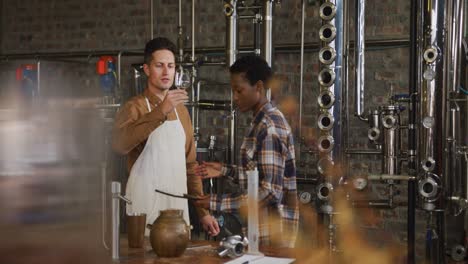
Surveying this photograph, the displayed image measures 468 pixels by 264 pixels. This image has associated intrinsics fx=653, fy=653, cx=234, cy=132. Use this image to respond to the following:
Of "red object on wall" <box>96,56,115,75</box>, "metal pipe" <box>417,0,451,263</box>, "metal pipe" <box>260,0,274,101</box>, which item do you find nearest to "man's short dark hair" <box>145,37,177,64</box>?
"metal pipe" <box>260,0,274,101</box>

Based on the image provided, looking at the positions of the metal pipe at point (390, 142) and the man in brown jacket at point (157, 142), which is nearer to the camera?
the man in brown jacket at point (157, 142)

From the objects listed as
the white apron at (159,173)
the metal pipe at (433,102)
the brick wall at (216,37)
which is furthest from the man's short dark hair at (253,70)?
the brick wall at (216,37)

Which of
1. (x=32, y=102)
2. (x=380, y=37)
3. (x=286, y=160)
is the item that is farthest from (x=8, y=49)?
(x=32, y=102)

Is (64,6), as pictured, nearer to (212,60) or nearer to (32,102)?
(212,60)

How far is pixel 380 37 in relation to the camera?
581 cm

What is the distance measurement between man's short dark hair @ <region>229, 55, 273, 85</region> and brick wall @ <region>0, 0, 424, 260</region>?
6.87ft

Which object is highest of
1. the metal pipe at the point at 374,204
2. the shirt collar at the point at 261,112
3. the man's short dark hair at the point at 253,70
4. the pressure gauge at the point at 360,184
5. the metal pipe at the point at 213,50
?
the metal pipe at the point at 213,50

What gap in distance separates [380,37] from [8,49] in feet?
14.5

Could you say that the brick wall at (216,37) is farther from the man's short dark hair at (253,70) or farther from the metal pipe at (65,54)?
the man's short dark hair at (253,70)

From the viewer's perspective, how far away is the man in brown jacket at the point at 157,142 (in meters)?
3.38

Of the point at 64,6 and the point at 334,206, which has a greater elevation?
the point at 64,6

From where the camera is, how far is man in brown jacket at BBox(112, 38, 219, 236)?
3.38 meters

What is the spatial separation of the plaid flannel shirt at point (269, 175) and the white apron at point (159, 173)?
0.74 m

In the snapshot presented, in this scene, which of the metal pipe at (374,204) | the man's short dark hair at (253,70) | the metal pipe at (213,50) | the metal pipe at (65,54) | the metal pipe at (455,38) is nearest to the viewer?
the man's short dark hair at (253,70)
